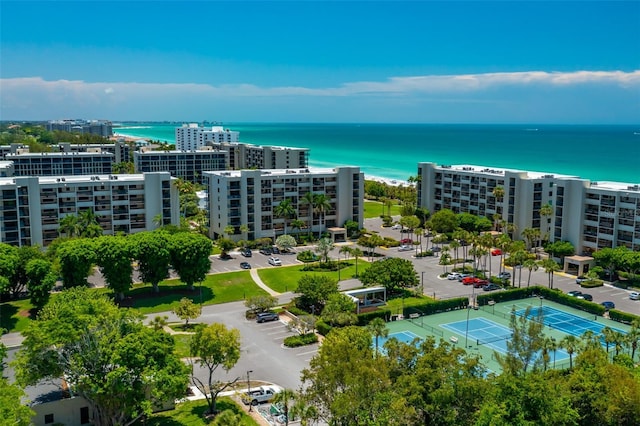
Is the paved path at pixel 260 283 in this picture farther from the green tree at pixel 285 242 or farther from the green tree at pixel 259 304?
the green tree at pixel 285 242

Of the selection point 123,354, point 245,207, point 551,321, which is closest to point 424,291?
point 551,321

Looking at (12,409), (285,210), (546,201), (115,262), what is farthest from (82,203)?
(546,201)

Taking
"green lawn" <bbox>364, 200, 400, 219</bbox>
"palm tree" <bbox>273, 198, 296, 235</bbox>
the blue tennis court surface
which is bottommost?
the blue tennis court surface

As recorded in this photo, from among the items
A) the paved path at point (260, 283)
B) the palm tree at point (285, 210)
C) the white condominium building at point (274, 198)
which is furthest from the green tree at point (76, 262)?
the palm tree at point (285, 210)

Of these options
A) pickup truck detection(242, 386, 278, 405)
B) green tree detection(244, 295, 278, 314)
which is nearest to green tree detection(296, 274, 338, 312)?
green tree detection(244, 295, 278, 314)

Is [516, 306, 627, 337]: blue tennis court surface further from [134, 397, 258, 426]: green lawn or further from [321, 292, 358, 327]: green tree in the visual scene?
[134, 397, 258, 426]: green lawn

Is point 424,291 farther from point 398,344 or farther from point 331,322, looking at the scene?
point 398,344
